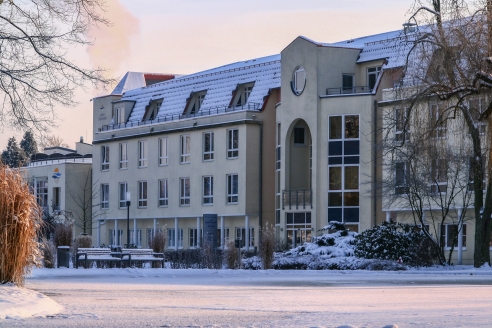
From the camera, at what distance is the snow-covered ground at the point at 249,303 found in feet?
43.8

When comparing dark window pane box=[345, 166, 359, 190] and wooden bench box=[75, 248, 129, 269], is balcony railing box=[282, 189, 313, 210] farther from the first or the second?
wooden bench box=[75, 248, 129, 269]

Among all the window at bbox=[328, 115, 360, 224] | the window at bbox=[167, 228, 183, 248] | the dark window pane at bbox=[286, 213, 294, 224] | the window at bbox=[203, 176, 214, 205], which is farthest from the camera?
the window at bbox=[167, 228, 183, 248]

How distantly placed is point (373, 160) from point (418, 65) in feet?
57.8

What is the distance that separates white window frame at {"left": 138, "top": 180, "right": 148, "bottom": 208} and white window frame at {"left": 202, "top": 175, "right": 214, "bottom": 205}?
254 inches

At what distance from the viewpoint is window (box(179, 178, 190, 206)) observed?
2436 inches

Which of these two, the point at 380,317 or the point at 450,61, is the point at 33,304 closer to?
the point at 380,317

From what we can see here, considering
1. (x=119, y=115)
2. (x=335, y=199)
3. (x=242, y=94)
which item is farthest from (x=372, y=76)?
(x=119, y=115)

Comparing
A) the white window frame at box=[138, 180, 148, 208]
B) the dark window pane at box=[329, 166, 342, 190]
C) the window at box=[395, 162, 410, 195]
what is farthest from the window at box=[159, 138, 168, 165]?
the window at box=[395, 162, 410, 195]

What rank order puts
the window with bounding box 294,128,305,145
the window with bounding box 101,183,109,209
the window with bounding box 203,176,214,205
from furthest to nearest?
the window with bounding box 101,183,109,209, the window with bounding box 203,176,214,205, the window with bounding box 294,128,305,145

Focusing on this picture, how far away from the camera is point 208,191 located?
6028cm

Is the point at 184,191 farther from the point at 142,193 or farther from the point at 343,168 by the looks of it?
the point at 343,168

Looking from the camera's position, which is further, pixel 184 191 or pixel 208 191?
pixel 184 191

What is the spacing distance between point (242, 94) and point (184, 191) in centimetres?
756

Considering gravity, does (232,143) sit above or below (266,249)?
above
